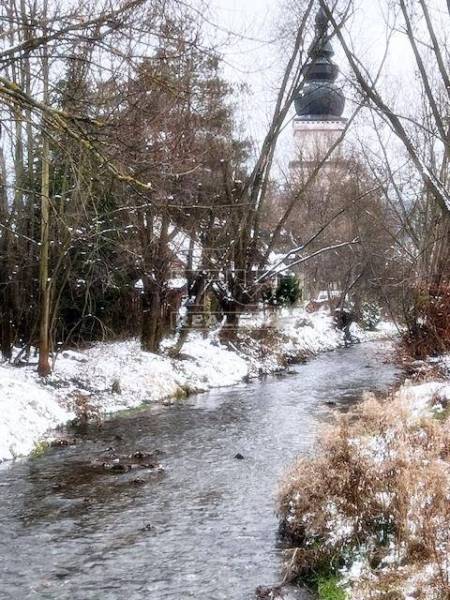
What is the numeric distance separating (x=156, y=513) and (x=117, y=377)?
8923 millimetres

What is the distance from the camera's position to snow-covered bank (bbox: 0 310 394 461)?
12.9 metres

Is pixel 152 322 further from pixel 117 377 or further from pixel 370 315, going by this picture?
pixel 370 315

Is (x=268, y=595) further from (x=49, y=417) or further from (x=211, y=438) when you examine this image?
(x=49, y=417)

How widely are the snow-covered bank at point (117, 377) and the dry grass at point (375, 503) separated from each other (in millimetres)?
6246

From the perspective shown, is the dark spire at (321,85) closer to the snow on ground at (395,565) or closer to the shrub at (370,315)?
the snow on ground at (395,565)

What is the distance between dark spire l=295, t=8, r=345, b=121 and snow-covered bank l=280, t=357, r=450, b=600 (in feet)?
22.7

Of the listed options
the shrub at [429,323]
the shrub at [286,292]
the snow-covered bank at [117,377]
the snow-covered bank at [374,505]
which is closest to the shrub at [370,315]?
the shrub at [286,292]

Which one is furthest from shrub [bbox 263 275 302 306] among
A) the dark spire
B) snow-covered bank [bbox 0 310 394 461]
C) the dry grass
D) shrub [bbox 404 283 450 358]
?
the dry grass

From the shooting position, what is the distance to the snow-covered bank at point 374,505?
18.4 ft

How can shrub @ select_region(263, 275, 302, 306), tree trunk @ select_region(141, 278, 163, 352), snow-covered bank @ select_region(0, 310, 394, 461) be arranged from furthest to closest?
1. shrub @ select_region(263, 275, 302, 306)
2. tree trunk @ select_region(141, 278, 163, 352)
3. snow-covered bank @ select_region(0, 310, 394, 461)

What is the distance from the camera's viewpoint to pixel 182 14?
18.4 feet

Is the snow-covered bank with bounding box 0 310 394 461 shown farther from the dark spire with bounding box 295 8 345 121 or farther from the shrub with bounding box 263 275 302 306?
the shrub with bounding box 263 275 302 306

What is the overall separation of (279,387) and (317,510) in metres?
12.6

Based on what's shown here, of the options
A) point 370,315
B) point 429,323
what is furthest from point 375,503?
point 370,315
